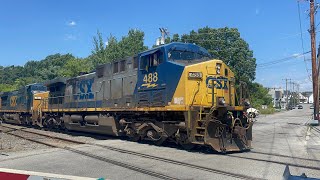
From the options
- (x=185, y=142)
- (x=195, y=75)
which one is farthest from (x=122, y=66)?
(x=185, y=142)

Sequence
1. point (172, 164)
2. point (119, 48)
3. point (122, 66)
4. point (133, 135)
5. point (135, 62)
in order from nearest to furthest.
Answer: point (172, 164)
point (135, 62)
point (133, 135)
point (122, 66)
point (119, 48)

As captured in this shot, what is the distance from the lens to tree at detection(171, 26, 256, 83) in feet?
144

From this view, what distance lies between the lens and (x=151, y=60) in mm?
11953

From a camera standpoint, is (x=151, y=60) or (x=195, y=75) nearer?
(x=195, y=75)

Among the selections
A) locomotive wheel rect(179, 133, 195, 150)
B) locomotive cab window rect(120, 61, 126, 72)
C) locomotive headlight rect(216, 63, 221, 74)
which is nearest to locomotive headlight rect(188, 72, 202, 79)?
locomotive headlight rect(216, 63, 221, 74)

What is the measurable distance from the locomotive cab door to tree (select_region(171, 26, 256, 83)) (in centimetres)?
3194

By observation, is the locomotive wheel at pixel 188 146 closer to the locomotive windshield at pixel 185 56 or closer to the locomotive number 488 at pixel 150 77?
the locomotive number 488 at pixel 150 77

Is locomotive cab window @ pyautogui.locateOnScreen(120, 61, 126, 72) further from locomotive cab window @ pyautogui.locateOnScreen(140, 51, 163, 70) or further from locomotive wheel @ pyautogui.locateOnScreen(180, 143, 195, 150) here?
locomotive wheel @ pyautogui.locateOnScreen(180, 143, 195, 150)

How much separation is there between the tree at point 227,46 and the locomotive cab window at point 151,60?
31.9m

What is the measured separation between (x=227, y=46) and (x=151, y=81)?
34.2 metres

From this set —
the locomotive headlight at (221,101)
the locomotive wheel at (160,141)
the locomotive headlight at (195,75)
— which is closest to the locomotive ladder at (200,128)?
the locomotive headlight at (221,101)

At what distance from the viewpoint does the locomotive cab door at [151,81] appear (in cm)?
1150

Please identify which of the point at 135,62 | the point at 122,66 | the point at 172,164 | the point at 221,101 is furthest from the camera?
the point at 122,66

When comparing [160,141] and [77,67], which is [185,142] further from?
[77,67]
